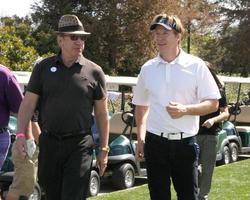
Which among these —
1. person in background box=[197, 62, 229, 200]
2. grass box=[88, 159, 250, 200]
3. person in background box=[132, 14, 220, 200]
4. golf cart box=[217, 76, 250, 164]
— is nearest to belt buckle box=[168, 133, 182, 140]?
person in background box=[132, 14, 220, 200]

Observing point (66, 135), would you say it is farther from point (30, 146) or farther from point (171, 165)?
point (171, 165)

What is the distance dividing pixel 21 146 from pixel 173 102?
43.7 inches

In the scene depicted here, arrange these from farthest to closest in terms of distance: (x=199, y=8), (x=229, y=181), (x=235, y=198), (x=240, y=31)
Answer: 1. (x=240, y=31)
2. (x=199, y=8)
3. (x=229, y=181)
4. (x=235, y=198)

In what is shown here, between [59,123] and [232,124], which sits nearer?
[59,123]

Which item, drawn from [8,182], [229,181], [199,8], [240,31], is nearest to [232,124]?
[229,181]

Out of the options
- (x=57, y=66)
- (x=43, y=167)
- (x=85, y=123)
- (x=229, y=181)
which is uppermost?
(x=57, y=66)

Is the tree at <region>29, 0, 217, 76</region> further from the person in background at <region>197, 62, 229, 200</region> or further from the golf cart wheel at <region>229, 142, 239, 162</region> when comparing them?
the person in background at <region>197, 62, 229, 200</region>

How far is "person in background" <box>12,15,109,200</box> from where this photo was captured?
154 inches

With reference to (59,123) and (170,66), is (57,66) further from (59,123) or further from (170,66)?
(170,66)

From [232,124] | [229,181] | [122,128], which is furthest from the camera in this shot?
[232,124]

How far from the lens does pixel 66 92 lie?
391 cm

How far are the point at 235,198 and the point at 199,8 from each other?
1247 inches

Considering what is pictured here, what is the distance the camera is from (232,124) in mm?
11391

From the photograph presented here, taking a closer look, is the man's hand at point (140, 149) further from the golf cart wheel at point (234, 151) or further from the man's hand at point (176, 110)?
the golf cart wheel at point (234, 151)
